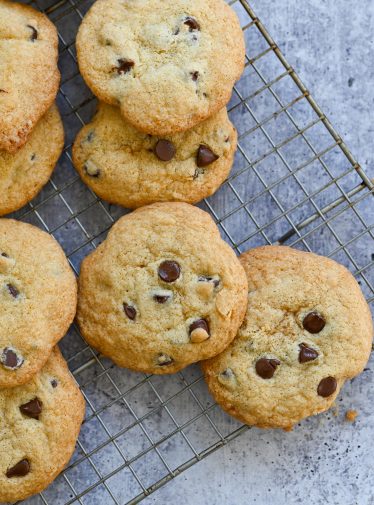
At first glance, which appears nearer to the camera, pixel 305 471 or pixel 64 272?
pixel 64 272

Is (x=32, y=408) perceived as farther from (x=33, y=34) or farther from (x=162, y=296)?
(x=33, y=34)

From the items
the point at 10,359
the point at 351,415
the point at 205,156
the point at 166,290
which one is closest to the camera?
the point at 10,359

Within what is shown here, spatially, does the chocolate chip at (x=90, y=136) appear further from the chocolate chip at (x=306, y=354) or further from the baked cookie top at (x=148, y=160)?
the chocolate chip at (x=306, y=354)

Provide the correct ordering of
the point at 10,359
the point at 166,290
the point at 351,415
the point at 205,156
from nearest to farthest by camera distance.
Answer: the point at 10,359, the point at 166,290, the point at 205,156, the point at 351,415

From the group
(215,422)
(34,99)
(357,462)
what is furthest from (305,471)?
(34,99)

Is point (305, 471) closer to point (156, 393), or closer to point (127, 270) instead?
point (156, 393)

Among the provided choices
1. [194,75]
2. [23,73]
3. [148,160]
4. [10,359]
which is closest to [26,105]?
[23,73]

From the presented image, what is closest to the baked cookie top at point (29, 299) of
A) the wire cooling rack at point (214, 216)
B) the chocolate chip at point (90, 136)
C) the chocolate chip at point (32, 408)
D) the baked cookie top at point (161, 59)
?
the chocolate chip at point (32, 408)

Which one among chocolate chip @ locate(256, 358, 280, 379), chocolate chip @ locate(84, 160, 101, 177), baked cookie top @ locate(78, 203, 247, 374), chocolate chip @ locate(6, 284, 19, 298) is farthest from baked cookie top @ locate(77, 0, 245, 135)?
chocolate chip @ locate(256, 358, 280, 379)
